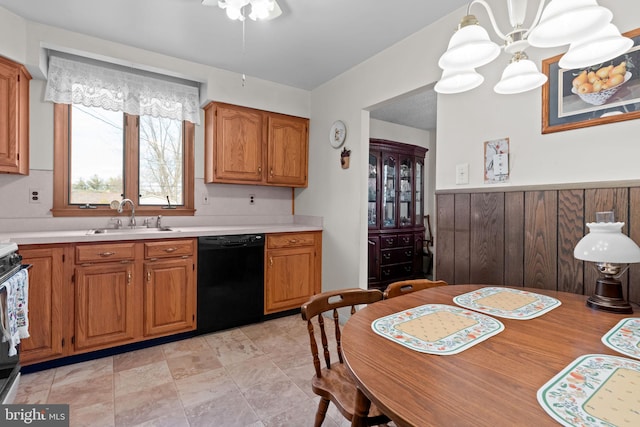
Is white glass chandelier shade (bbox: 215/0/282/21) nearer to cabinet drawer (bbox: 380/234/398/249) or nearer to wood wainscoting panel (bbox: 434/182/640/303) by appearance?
wood wainscoting panel (bbox: 434/182/640/303)

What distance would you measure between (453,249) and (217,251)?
1944mm

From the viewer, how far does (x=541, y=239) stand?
1.65 metres

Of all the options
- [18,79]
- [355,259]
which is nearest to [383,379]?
[355,259]

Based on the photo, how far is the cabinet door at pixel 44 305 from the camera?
6.67ft

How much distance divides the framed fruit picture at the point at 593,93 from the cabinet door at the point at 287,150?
239 centimetres

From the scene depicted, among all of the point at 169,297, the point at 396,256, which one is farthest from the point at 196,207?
the point at 396,256

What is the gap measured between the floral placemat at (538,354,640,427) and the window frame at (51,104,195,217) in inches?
124

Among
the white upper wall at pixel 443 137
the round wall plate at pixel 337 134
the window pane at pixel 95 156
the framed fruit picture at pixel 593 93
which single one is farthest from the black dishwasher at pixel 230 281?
the framed fruit picture at pixel 593 93

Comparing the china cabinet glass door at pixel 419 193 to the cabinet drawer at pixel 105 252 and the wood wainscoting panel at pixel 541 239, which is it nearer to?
the wood wainscoting panel at pixel 541 239

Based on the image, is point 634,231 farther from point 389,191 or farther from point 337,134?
point 389,191

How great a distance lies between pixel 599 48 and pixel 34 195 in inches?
142

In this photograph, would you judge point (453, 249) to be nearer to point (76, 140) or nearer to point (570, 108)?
point (570, 108)

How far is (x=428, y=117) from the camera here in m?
4.41

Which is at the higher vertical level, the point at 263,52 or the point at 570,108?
the point at 263,52
